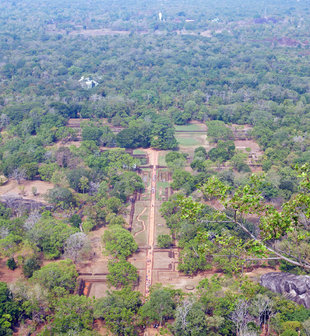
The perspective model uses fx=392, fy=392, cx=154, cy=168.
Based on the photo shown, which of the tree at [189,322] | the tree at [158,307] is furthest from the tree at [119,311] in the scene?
the tree at [189,322]

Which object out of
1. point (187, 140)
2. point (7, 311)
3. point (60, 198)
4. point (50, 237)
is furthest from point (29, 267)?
point (187, 140)

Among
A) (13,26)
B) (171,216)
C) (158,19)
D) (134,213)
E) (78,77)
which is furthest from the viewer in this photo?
(158,19)

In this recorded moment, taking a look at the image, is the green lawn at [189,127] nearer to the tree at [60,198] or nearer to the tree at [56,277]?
the tree at [60,198]

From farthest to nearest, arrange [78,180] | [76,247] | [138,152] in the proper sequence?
[138,152] < [78,180] < [76,247]

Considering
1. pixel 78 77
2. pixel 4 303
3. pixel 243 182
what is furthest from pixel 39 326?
pixel 78 77

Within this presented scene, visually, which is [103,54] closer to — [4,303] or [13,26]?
[13,26]

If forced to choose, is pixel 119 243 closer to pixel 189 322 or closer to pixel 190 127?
pixel 189 322

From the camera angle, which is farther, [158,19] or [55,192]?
[158,19]

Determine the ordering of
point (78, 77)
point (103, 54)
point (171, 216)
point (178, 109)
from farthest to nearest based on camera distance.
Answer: point (103, 54) < point (78, 77) < point (178, 109) < point (171, 216)
